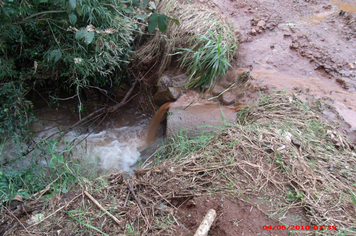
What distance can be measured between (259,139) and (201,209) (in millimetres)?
857

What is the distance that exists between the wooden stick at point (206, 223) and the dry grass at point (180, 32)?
2186 mm

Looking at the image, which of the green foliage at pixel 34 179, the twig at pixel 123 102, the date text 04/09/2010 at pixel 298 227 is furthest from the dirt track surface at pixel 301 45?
the green foliage at pixel 34 179

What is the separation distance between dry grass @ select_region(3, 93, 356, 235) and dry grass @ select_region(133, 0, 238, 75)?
4.76ft

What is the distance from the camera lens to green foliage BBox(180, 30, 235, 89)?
9.65ft

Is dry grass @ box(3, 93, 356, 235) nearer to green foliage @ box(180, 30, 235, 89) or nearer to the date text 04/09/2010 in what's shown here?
the date text 04/09/2010

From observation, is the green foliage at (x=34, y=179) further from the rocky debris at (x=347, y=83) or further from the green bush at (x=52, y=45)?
the rocky debris at (x=347, y=83)

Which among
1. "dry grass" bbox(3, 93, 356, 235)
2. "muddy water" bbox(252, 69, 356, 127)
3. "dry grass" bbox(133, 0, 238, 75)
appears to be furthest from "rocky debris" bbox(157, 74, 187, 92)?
"dry grass" bbox(3, 93, 356, 235)

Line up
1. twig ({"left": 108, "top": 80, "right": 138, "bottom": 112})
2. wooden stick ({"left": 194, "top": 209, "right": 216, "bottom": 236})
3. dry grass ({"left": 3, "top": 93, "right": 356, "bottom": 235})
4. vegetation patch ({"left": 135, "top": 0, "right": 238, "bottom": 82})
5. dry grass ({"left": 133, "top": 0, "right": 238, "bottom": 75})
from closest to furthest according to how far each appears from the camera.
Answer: wooden stick ({"left": 194, "top": 209, "right": 216, "bottom": 236})
dry grass ({"left": 3, "top": 93, "right": 356, "bottom": 235})
vegetation patch ({"left": 135, "top": 0, "right": 238, "bottom": 82})
dry grass ({"left": 133, "top": 0, "right": 238, "bottom": 75})
twig ({"left": 108, "top": 80, "right": 138, "bottom": 112})

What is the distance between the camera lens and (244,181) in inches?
70.6

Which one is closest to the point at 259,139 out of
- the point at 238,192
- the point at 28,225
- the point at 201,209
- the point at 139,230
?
the point at 238,192

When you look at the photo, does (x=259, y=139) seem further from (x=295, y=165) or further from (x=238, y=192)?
(x=238, y=192)

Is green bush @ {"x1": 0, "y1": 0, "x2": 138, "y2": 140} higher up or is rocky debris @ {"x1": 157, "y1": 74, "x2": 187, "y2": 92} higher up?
green bush @ {"x1": 0, "y1": 0, "x2": 138, "y2": 140}

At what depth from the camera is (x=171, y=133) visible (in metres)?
2.70

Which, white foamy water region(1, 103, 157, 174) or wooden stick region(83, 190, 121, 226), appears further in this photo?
white foamy water region(1, 103, 157, 174)
